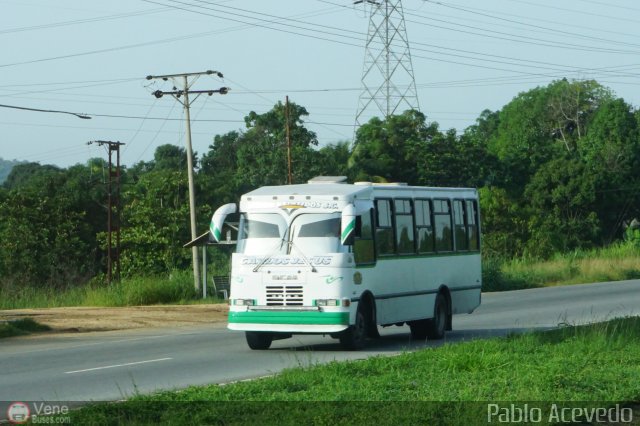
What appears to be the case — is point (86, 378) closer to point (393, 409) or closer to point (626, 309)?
point (393, 409)

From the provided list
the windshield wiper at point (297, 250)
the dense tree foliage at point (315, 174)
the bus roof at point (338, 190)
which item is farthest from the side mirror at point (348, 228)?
the dense tree foliage at point (315, 174)

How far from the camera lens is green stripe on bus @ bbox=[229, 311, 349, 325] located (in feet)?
60.4

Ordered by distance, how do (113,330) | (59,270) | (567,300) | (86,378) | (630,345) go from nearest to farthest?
(86,378) → (630,345) → (113,330) → (567,300) → (59,270)

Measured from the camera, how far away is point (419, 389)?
477 inches

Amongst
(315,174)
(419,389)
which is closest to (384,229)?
(419,389)

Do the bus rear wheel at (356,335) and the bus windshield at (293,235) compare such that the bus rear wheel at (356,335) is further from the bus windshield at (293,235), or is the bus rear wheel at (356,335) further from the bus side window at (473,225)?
the bus side window at (473,225)

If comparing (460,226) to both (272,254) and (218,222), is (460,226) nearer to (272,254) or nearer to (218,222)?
(272,254)

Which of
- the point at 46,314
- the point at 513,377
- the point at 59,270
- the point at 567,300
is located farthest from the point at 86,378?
the point at 59,270

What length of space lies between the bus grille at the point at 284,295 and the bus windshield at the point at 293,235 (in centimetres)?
59

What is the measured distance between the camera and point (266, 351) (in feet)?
62.7

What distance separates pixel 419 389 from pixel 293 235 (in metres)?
7.32

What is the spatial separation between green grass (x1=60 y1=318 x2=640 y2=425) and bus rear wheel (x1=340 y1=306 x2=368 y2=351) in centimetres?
264

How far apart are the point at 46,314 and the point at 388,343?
39.4 feet

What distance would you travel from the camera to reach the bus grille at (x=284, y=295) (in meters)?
18.7
